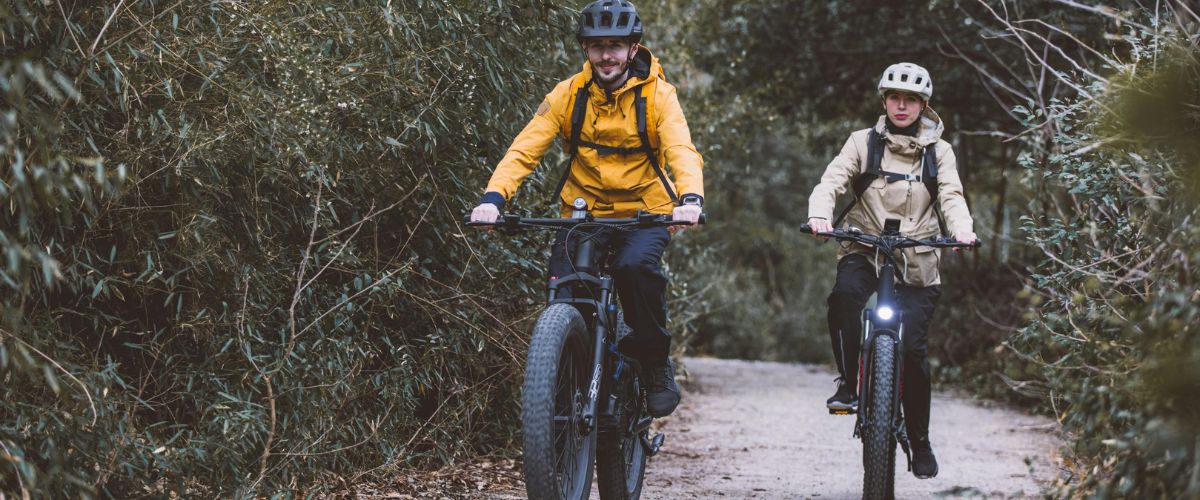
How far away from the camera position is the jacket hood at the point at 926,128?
5.62 meters

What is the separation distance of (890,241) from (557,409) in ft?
6.04

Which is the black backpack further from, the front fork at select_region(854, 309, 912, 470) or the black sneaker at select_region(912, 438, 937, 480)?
the black sneaker at select_region(912, 438, 937, 480)

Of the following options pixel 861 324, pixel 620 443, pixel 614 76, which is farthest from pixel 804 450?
pixel 614 76

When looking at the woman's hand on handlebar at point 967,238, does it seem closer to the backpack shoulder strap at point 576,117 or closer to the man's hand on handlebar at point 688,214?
the man's hand on handlebar at point 688,214

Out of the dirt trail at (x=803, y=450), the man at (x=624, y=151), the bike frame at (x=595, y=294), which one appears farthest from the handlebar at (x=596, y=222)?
the dirt trail at (x=803, y=450)

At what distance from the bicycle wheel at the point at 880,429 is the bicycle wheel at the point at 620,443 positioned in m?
1.01

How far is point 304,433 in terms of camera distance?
4.75m

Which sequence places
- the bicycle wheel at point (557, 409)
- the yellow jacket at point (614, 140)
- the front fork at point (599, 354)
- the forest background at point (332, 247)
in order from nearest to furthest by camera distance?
the forest background at point (332, 247) → the bicycle wheel at point (557, 409) → the front fork at point (599, 354) → the yellow jacket at point (614, 140)

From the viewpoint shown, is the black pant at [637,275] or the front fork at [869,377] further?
the front fork at [869,377]

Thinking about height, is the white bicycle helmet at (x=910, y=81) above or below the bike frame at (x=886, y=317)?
above

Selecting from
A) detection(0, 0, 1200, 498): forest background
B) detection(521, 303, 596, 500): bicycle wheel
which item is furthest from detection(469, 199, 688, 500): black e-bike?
detection(0, 0, 1200, 498): forest background

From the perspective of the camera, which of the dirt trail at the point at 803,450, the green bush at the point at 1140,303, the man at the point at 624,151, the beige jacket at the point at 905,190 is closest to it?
the green bush at the point at 1140,303

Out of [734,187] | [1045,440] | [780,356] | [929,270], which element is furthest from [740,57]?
[780,356]

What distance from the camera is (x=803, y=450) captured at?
27.3 feet
